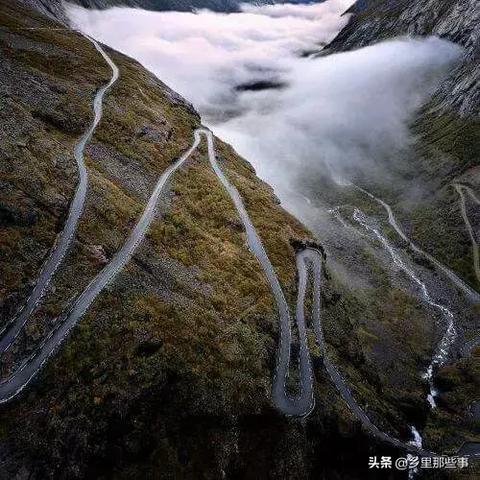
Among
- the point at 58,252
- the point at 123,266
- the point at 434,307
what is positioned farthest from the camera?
the point at 434,307

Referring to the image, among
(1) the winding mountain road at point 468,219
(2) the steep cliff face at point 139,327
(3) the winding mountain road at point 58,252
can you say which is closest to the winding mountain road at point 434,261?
(1) the winding mountain road at point 468,219

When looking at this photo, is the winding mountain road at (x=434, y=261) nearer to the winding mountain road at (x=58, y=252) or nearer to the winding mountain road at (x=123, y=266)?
the winding mountain road at (x=123, y=266)

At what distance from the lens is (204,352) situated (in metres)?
57.9

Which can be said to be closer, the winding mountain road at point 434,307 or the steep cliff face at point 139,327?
the steep cliff face at point 139,327

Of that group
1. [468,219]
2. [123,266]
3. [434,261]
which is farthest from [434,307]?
[123,266]

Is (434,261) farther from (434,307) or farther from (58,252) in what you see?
(58,252)

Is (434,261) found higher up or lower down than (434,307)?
lower down

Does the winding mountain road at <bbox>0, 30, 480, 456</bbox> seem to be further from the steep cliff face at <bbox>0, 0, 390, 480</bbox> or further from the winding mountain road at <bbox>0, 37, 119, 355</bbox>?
the steep cliff face at <bbox>0, 0, 390, 480</bbox>

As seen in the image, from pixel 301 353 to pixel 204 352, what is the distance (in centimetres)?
1644

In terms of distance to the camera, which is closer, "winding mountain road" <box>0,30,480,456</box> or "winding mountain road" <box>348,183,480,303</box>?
"winding mountain road" <box>0,30,480,456</box>

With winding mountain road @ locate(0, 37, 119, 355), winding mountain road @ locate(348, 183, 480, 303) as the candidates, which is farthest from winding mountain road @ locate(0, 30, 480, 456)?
winding mountain road @ locate(348, 183, 480, 303)

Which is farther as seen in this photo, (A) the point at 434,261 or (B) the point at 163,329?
(A) the point at 434,261

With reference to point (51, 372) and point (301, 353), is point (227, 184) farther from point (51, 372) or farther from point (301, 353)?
point (51, 372)

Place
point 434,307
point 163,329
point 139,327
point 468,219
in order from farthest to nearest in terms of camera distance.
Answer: point 468,219 → point 434,307 → point 163,329 → point 139,327
